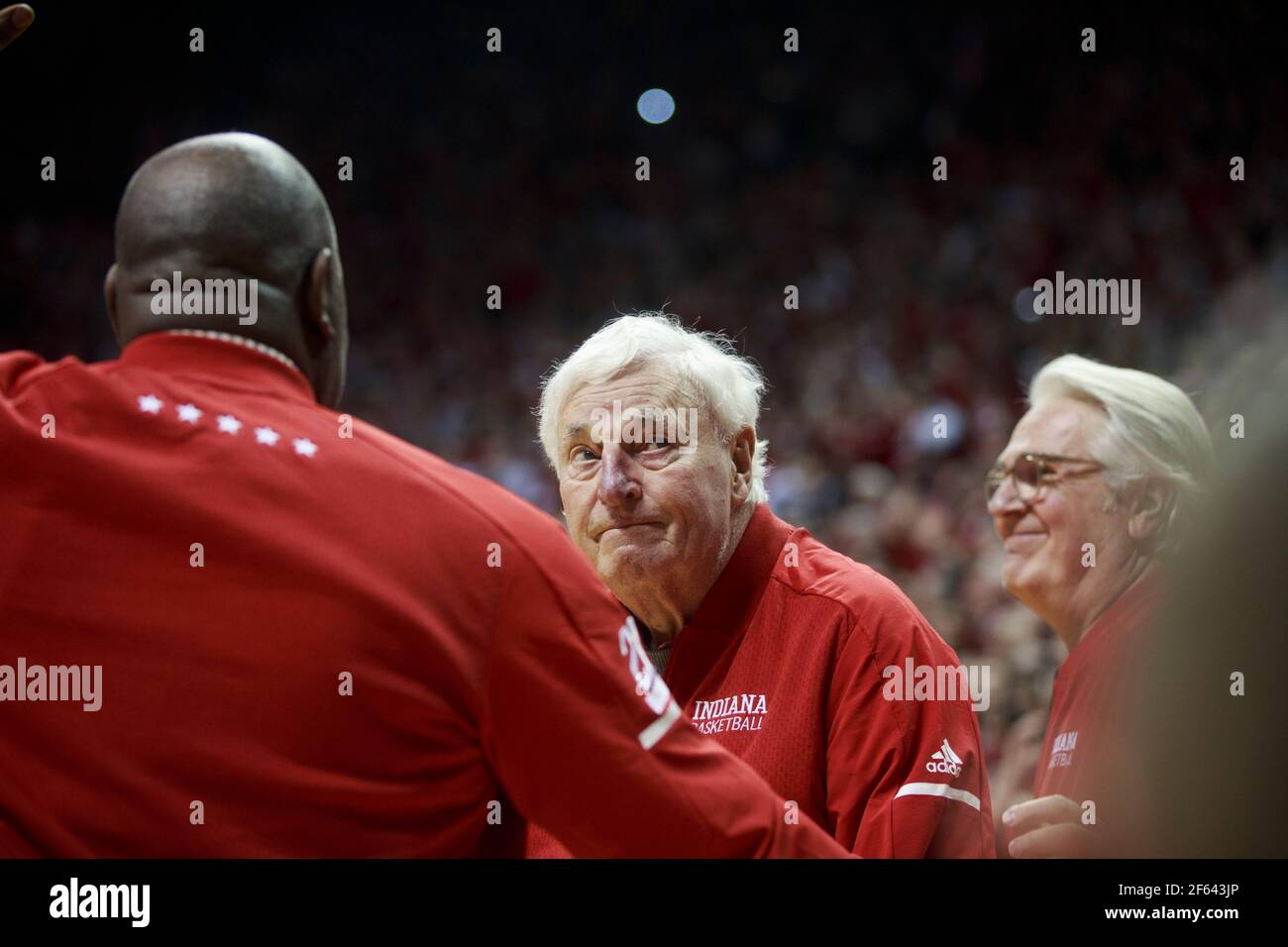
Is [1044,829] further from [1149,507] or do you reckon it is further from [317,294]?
[317,294]

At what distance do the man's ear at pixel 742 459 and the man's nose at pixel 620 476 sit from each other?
0.22 metres

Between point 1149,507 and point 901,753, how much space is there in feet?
3.46

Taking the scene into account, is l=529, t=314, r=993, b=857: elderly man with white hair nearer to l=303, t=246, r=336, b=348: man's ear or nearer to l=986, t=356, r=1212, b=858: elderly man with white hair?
l=986, t=356, r=1212, b=858: elderly man with white hair

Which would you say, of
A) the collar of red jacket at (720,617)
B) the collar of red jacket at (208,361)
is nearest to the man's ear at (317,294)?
the collar of red jacket at (208,361)

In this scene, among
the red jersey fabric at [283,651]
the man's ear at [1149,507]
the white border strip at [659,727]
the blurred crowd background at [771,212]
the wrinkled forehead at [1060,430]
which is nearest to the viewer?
the red jersey fabric at [283,651]

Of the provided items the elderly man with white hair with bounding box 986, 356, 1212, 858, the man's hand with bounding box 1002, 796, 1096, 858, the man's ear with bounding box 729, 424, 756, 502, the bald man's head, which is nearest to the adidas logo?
the man's hand with bounding box 1002, 796, 1096, 858

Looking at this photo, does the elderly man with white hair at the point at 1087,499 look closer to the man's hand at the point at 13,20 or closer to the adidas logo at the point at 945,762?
the adidas logo at the point at 945,762

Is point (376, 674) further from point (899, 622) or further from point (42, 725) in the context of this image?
point (899, 622)

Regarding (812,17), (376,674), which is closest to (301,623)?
(376,674)

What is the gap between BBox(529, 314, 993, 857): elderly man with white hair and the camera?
2.36m

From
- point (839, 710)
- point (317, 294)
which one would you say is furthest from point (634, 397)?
point (317, 294)

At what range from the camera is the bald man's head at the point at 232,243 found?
1717 millimetres

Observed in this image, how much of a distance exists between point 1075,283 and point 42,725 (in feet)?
17.5

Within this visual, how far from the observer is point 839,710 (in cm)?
241
